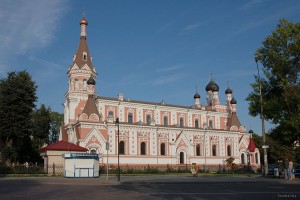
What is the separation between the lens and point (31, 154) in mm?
61531

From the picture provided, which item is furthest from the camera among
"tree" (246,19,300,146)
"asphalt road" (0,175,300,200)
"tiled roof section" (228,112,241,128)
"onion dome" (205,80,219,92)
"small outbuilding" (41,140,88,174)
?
"onion dome" (205,80,219,92)

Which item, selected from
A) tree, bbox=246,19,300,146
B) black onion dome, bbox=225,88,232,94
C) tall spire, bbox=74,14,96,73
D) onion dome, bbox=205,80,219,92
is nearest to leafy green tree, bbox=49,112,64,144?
tall spire, bbox=74,14,96,73

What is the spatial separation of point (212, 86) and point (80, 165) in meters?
48.5

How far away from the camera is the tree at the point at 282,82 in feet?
102

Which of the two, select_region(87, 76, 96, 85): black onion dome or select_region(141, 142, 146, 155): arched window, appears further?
select_region(141, 142, 146, 155): arched window

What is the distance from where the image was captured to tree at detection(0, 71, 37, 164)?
4653cm

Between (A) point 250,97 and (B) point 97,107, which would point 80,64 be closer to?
(B) point 97,107

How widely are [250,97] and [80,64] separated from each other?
35.7m

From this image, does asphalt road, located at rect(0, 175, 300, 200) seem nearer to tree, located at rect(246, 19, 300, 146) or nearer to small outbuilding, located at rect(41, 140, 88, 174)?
tree, located at rect(246, 19, 300, 146)

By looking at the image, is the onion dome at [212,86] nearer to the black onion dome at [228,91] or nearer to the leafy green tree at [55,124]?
the black onion dome at [228,91]

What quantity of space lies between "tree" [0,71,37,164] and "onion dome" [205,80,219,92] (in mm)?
40192

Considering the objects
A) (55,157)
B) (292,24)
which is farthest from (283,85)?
(55,157)

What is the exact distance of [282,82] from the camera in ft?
105

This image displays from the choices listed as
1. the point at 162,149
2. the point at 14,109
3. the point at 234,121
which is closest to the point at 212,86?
the point at 234,121
